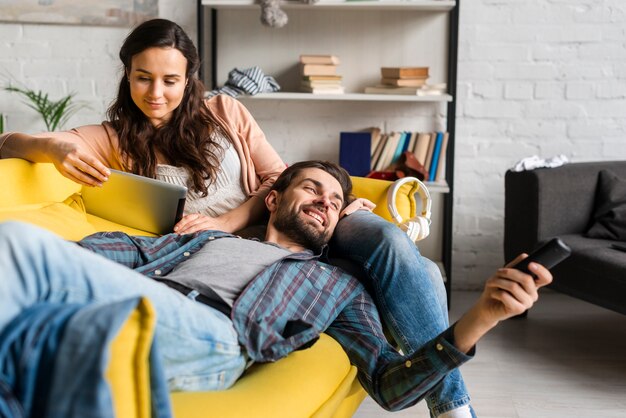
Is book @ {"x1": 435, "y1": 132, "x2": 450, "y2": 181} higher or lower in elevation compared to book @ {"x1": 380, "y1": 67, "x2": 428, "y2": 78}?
lower

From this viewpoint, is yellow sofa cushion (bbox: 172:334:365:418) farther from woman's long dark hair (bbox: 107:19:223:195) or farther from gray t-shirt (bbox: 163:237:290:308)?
woman's long dark hair (bbox: 107:19:223:195)

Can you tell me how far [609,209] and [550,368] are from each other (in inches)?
30.6

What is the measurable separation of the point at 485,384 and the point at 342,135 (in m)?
1.39

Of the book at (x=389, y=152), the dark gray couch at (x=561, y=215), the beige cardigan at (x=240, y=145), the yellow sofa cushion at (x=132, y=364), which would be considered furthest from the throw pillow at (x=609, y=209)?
the yellow sofa cushion at (x=132, y=364)

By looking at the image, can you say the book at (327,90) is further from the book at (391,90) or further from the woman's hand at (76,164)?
the woman's hand at (76,164)

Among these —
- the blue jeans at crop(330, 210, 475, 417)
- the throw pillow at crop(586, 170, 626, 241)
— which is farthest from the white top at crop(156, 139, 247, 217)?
the throw pillow at crop(586, 170, 626, 241)

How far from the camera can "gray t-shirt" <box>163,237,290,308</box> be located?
1.74m

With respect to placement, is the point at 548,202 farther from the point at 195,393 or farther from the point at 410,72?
the point at 195,393

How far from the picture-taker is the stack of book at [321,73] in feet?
12.0

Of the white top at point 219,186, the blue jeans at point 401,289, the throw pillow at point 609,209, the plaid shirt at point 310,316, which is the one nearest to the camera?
the plaid shirt at point 310,316

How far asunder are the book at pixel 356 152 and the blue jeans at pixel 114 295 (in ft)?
7.00

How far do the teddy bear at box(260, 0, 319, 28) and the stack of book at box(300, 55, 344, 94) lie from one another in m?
0.19

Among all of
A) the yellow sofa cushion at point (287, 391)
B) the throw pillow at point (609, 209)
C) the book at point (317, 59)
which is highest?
the book at point (317, 59)

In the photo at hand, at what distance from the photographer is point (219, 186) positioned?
2566mm
